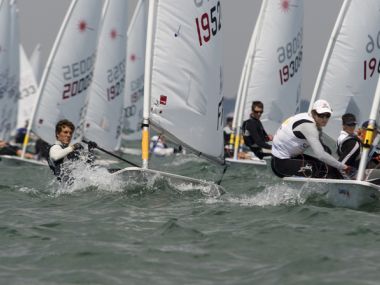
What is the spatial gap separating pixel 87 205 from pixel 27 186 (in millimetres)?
2696

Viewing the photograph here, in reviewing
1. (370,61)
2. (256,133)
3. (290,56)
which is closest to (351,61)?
(370,61)

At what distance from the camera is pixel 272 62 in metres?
17.8

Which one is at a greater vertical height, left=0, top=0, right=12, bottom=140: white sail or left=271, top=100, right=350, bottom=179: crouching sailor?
left=0, top=0, right=12, bottom=140: white sail

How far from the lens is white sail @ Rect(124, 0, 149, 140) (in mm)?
28766

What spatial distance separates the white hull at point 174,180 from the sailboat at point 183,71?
0.12 ft

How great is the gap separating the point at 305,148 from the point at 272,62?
916 cm

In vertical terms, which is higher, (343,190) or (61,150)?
(61,150)

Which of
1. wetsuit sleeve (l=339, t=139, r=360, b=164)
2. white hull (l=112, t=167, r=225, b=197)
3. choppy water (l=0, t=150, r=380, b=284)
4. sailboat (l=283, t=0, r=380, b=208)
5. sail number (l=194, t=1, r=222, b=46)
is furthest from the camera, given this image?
sailboat (l=283, t=0, r=380, b=208)

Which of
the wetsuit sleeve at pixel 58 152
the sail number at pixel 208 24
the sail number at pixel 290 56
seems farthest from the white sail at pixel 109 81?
the wetsuit sleeve at pixel 58 152

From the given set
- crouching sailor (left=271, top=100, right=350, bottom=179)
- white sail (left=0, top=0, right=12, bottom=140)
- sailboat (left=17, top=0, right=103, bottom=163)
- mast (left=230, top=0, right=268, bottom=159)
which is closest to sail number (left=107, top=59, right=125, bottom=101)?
sailboat (left=17, top=0, right=103, bottom=163)

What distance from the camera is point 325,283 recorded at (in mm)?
5172

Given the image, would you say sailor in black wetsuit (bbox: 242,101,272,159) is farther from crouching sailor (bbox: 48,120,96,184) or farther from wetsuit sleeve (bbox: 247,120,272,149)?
crouching sailor (bbox: 48,120,96,184)

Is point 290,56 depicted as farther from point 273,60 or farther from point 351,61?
point 351,61

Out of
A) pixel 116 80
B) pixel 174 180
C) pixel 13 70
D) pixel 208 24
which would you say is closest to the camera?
pixel 174 180
